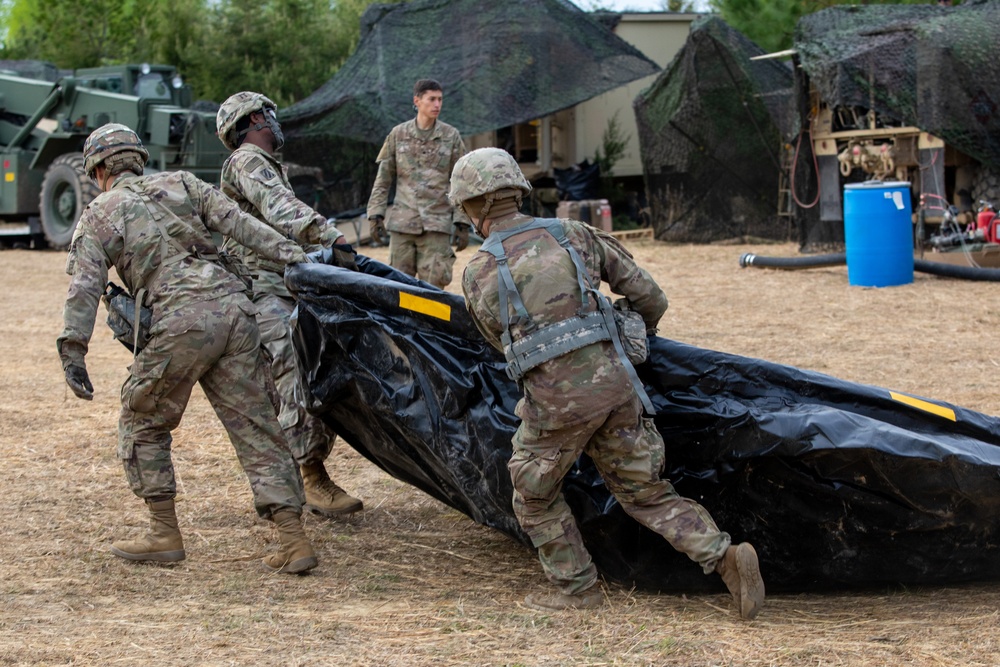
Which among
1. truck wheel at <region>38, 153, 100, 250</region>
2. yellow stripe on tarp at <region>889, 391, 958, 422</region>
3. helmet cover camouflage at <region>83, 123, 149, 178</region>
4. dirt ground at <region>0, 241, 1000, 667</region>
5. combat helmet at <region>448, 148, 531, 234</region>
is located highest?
truck wheel at <region>38, 153, 100, 250</region>

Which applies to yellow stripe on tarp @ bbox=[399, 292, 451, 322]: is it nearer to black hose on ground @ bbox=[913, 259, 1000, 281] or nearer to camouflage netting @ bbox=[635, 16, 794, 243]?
black hose on ground @ bbox=[913, 259, 1000, 281]

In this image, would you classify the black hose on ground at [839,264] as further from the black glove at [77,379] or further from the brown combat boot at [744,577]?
the black glove at [77,379]

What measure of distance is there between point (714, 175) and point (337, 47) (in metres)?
11.7

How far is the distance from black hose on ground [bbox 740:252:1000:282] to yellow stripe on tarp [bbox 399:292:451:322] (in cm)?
801

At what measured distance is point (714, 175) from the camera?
15.9m

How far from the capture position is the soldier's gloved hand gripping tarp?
141 inches

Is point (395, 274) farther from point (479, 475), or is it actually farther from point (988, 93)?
point (988, 93)

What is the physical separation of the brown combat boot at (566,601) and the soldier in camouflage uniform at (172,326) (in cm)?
99

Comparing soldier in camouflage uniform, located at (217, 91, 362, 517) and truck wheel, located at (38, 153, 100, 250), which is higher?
truck wheel, located at (38, 153, 100, 250)

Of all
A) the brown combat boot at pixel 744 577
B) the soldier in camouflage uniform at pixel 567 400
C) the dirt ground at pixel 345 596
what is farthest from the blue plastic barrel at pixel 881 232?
the brown combat boot at pixel 744 577

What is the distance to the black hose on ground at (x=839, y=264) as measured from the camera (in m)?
10.9

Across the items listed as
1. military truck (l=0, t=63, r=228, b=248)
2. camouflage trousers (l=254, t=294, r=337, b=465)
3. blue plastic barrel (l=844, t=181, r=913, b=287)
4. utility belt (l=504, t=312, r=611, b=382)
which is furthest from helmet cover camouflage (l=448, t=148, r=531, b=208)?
military truck (l=0, t=63, r=228, b=248)

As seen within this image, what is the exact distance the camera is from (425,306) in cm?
427

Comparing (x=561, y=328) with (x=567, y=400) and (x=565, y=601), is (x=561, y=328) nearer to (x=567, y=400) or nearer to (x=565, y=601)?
(x=567, y=400)
